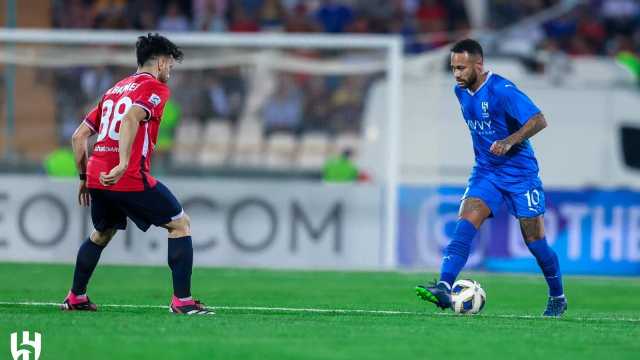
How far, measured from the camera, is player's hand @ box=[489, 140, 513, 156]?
10555 millimetres

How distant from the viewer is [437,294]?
34.0ft

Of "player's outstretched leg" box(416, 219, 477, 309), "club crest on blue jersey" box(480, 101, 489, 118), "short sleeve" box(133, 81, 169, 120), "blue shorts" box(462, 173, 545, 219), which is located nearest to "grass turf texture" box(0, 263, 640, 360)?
"player's outstretched leg" box(416, 219, 477, 309)

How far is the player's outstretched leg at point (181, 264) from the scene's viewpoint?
401 inches

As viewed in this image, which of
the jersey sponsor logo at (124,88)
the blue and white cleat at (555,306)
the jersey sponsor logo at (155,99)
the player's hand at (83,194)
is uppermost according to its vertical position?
the jersey sponsor logo at (124,88)

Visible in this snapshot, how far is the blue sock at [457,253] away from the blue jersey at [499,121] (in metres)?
0.53

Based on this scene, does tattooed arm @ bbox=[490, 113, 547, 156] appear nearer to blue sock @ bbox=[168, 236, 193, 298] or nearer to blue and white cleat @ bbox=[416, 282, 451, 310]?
blue and white cleat @ bbox=[416, 282, 451, 310]

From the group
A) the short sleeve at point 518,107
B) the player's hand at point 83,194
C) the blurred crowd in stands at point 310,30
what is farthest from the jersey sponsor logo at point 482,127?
the blurred crowd in stands at point 310,30

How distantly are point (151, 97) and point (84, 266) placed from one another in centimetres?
153

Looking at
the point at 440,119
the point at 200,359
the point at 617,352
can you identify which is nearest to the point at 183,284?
the point at 200,359

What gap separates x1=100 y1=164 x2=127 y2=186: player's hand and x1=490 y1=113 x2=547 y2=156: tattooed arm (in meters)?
3.03

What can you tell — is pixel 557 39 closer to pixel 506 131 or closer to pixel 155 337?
pixel 506 131

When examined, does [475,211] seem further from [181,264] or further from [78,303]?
[78,303]

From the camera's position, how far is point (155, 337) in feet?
28.4

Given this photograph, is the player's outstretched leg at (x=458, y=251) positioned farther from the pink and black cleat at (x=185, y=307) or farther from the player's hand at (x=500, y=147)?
the pink and black cleat at (x=185, y=307)
